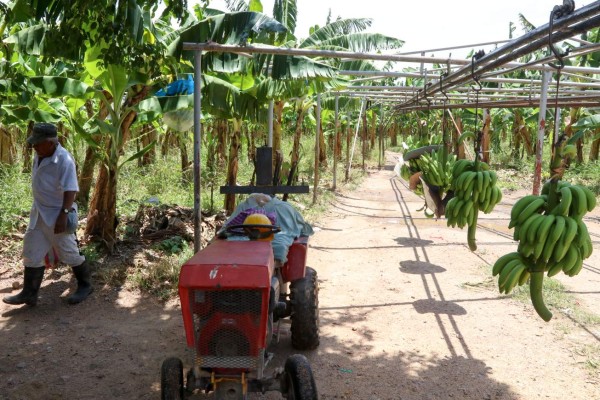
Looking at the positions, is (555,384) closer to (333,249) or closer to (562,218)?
(562,218)

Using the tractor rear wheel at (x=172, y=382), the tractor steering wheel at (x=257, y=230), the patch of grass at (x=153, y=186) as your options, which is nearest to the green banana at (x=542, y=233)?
the tractor steering wheel at (x=257, y=230)

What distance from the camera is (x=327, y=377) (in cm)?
432

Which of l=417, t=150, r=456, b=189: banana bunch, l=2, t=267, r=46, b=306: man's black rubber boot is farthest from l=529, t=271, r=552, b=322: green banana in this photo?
l=2, t=267, r=46, b=306: man's black rubber boot

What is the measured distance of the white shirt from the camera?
5.59 metres

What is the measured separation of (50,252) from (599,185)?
16.0m

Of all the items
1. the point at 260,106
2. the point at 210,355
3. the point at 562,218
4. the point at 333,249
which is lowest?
the point at 333,249

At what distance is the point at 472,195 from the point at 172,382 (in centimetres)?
303

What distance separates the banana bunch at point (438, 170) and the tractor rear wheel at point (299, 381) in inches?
158

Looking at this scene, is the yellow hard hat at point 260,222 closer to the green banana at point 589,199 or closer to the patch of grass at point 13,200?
the green banana at point 589,199

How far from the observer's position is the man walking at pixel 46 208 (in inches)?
220

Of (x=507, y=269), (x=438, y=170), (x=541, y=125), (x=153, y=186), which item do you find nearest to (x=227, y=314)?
(x=507, y=269)

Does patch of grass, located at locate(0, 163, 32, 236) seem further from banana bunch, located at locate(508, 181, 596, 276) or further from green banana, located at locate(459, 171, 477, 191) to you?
banana bunch, located at locate(508, 181, 596, 276)

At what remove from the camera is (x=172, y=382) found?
335cm

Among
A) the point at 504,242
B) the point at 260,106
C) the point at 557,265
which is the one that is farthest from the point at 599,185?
the point at 557,265
